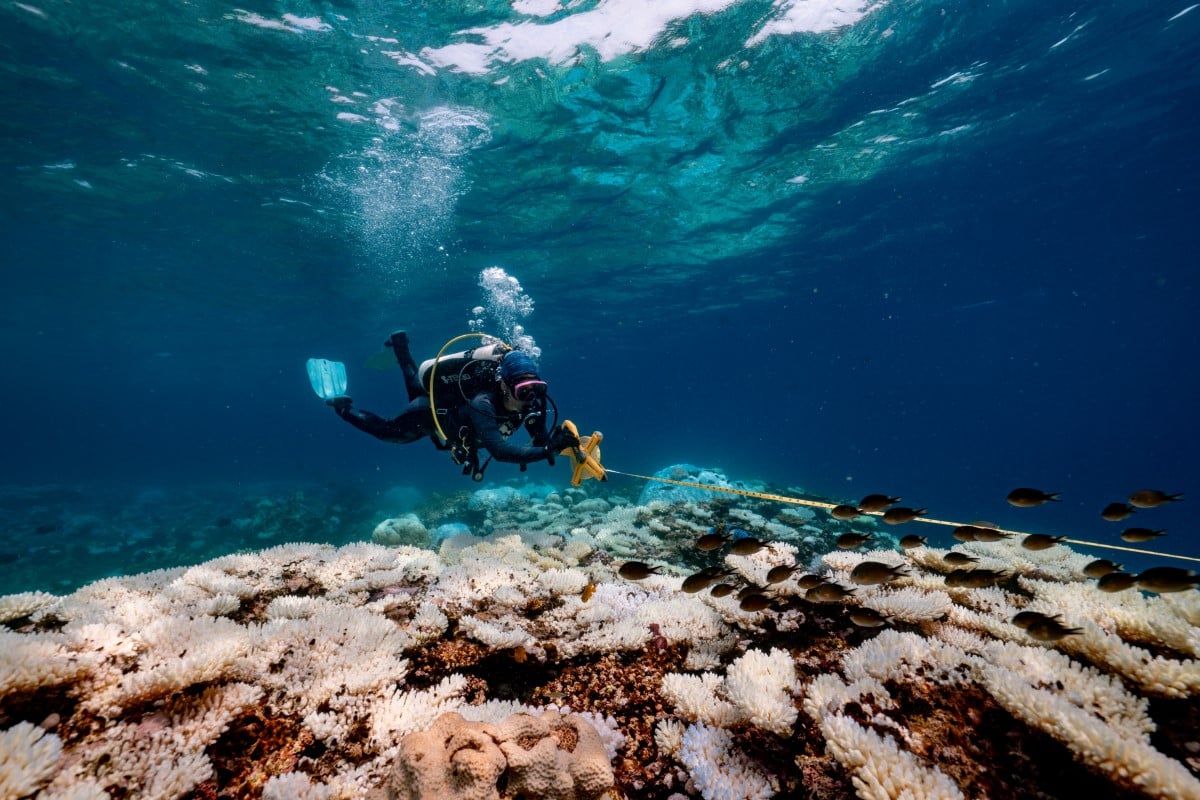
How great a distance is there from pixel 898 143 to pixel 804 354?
2334 inches

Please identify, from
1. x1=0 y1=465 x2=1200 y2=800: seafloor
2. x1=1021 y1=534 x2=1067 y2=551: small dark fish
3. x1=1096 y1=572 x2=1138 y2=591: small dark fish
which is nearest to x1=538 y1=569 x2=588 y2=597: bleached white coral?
x1=0 y1=465 x2=1200 y2=800: seafloor

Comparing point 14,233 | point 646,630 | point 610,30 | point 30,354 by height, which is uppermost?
point 610,30

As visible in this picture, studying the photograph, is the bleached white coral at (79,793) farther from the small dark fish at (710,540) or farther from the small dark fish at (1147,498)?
the small dark fish at (1147,498)

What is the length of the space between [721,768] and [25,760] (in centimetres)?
278

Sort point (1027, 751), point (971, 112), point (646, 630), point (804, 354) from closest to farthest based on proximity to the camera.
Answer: point (1027, 751)
point (646, 630)
point (971, 112)
point (804, 354)

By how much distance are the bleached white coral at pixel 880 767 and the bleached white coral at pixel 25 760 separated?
3141 mm

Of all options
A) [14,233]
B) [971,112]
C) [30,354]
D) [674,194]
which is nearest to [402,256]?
[674,194]

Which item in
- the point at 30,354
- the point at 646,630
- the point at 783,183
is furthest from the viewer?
the point at 30,354

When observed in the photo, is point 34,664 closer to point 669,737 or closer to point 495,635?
point 495,635

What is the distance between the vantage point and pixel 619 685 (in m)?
2.95

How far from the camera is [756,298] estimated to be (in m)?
37.7

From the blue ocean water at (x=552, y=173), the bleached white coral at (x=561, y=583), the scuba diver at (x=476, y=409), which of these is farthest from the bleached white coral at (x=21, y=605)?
the blue ocean water at (x=552, y=173)

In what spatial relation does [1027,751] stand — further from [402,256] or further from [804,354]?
[804,354]

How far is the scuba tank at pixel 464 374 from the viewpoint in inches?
292
